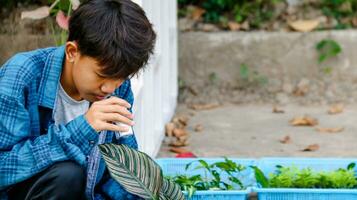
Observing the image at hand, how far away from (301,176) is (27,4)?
127cm

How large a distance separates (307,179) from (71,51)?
4.06 feet

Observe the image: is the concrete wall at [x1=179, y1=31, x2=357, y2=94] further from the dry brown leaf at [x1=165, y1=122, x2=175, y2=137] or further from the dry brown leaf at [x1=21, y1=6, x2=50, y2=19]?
the dry brown leaf at [x1=21, y1=6, x2=50, y2=19]

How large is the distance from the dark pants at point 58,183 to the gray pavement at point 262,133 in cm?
208

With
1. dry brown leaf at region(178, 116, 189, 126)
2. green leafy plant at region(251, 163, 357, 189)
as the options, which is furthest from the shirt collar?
dry brown leaf at region(178, 116, 189, 126)

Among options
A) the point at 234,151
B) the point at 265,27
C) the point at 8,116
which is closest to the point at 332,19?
the point at 265,27

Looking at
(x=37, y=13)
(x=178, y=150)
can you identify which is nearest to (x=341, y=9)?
(x=178, y=150)

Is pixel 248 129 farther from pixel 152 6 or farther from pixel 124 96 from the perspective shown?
pixel 124 96

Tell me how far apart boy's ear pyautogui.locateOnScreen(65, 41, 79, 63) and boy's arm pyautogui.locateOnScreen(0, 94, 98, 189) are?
0.64ft

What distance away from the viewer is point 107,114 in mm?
2791

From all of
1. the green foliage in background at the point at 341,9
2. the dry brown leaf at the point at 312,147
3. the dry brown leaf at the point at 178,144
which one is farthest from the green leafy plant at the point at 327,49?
the dry brown leaf at the point at 178,144

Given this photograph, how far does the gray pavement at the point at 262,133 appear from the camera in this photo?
200 inches

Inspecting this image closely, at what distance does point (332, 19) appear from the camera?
6.73 metres

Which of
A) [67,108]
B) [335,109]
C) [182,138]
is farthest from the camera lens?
[335,109]

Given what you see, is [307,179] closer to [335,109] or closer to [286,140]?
[286,140]
